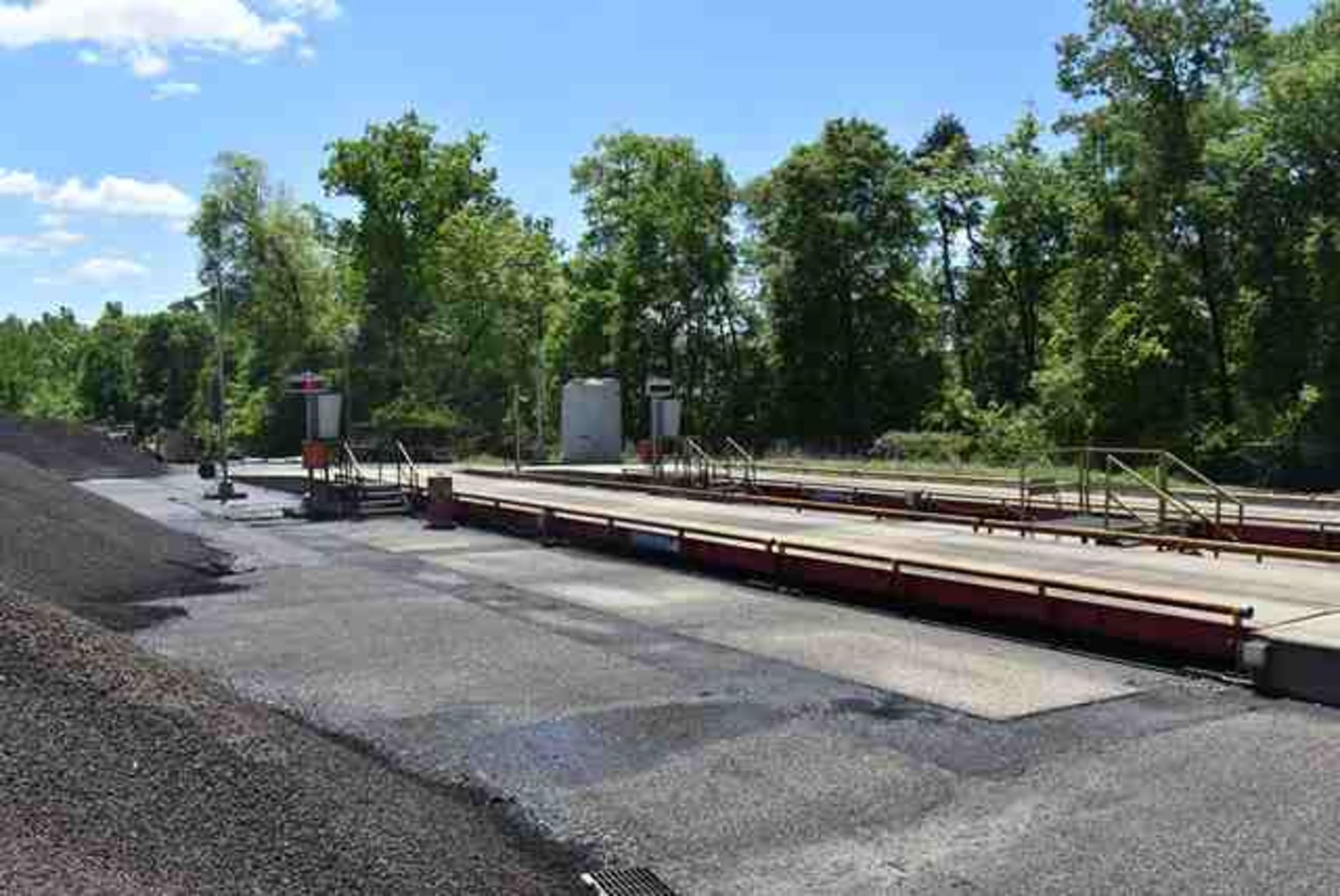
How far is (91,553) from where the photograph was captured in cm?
1714

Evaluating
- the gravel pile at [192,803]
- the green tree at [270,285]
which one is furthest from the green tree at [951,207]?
the gravel pile at [192,803]

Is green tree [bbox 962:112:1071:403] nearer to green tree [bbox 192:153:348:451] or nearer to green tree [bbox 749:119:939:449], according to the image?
green tree [bbox 749:119:939:449]

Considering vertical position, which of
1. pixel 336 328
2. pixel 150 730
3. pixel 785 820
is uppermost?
pixel 336 328

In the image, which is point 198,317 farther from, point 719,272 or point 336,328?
point 719,272

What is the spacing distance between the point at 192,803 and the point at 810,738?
471 cm

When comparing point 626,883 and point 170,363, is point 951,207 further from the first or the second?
point 170,363

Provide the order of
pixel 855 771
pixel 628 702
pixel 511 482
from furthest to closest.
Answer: pixel 511 482 → pixel 628 702 → pixel 855 771

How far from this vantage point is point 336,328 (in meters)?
77.8

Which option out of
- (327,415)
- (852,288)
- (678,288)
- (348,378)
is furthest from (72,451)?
(852,288)

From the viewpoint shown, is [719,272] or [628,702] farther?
[719,272]

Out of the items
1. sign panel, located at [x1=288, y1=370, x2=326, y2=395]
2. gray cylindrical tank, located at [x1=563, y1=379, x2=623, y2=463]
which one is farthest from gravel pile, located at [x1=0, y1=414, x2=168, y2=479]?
gray cylindrical tank, located at [x1=563, y1=379, x2=623, y2=463]

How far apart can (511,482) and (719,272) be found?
1229 inches

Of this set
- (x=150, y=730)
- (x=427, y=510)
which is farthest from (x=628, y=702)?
(x=427, y=510)

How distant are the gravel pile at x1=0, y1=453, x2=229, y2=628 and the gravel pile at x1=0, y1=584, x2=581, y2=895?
6.74 metres
